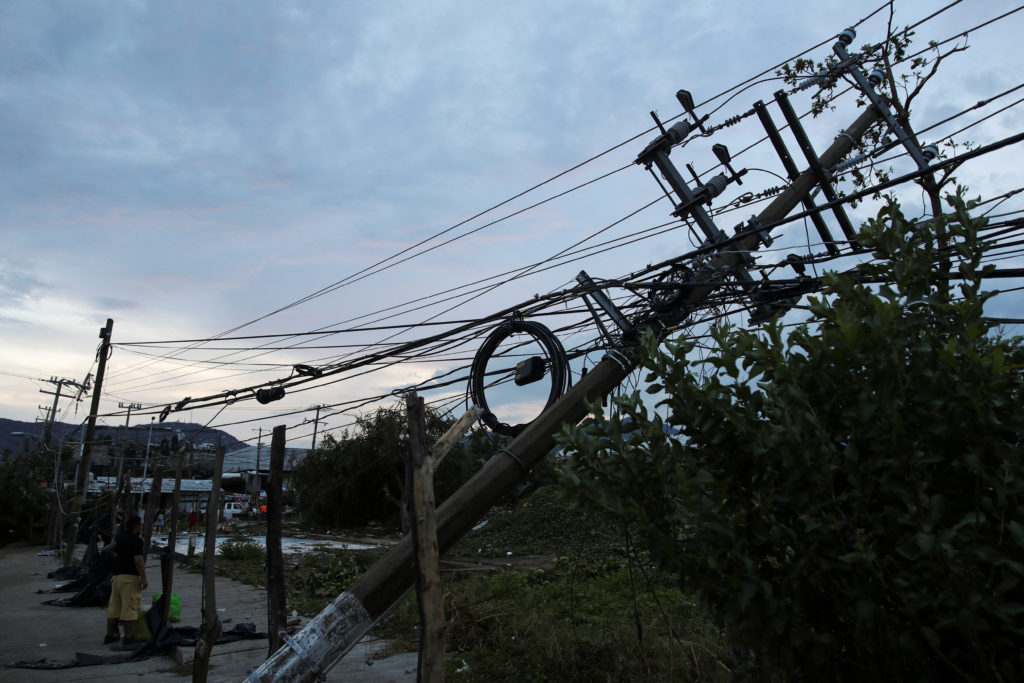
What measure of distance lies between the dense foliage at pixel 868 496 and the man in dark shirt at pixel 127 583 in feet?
33.1

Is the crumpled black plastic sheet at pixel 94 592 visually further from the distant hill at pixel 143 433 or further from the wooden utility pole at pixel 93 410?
the wooden utility pole at pixel 93 410

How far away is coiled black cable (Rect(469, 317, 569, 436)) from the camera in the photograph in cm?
741

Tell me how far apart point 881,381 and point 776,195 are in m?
6.58

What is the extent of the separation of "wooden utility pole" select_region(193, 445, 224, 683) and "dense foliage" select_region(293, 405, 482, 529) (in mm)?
25573

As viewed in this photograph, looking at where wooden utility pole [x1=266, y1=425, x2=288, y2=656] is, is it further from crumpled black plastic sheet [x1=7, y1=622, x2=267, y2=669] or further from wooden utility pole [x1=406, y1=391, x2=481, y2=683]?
wooden utility pole [x1=406, y1=391, x2=481, y2=683]

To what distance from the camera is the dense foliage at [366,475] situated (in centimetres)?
3466

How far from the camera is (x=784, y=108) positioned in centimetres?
838

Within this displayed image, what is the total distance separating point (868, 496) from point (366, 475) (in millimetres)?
34839

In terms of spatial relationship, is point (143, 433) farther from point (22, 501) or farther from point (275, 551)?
point (275, 551)

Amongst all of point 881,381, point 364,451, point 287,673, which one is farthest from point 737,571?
point 364,451

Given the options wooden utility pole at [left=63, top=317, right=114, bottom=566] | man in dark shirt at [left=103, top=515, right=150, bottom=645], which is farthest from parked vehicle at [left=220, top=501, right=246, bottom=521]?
man in dark shirt at [left=103, top=515, right=150, bottom=645]

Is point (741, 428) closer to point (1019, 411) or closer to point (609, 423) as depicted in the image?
point (609, 423)

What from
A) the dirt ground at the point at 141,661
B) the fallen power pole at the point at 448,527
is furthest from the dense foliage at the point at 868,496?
the dirt ground at the point at 141,661

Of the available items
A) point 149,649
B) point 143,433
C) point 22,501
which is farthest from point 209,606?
point 143,433
